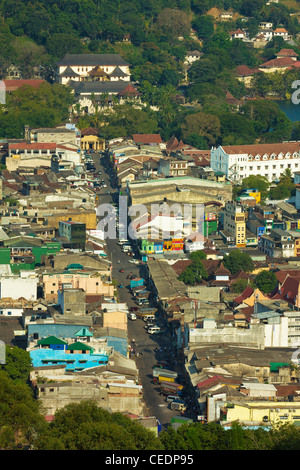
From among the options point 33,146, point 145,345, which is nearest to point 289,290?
point 145,345

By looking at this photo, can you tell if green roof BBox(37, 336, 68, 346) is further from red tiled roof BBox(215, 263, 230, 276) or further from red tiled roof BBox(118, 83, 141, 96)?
red tiled roof BBox(118, 83, 141, 96)

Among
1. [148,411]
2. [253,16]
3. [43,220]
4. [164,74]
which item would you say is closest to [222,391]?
[148,411]

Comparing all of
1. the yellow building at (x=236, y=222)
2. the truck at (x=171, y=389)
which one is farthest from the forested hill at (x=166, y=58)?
the truck at (x=171, y=389)

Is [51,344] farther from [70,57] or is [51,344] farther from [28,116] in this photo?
[70,57]

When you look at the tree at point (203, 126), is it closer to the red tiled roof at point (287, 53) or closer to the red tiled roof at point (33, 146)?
the red tiled roof at point (33, 146)

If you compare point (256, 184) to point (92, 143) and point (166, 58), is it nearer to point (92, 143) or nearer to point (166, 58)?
point (92, 143)

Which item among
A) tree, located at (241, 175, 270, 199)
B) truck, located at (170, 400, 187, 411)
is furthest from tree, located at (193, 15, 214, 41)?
truck, located at (170, 400, 187, 411)
